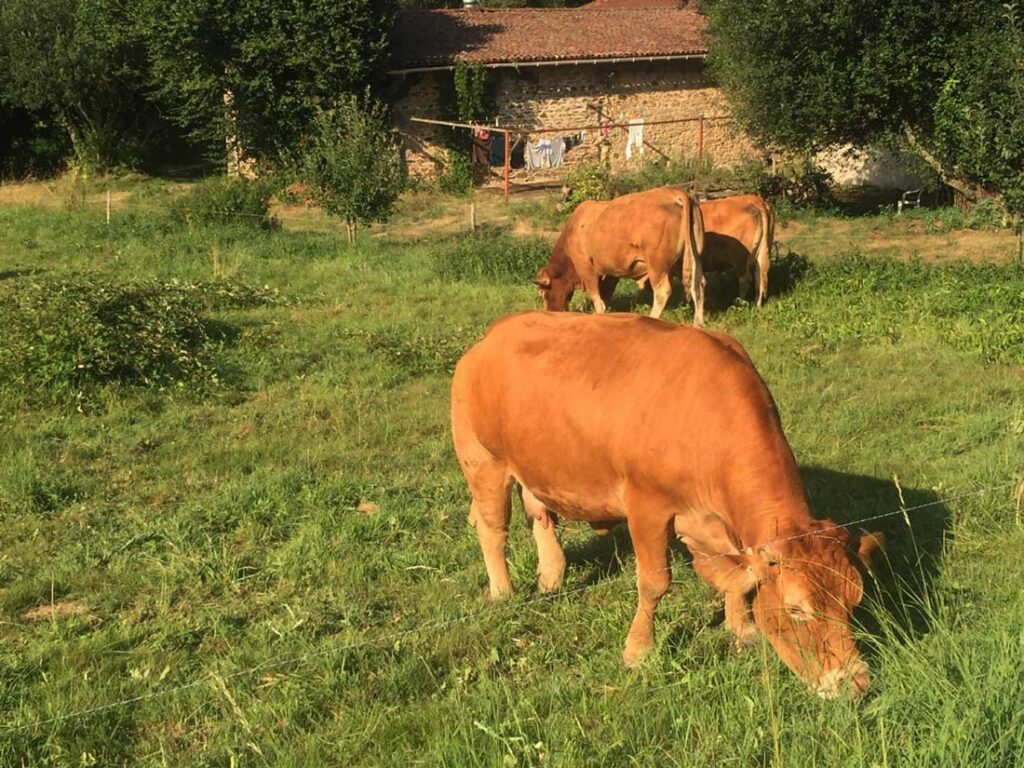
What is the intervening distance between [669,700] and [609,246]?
971 cm

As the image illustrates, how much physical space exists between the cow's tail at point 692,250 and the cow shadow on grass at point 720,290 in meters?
0.97

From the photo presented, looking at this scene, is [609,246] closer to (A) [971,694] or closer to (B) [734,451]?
(B) [734,451]

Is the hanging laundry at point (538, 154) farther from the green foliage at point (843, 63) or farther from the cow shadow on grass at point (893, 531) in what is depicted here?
the cow shadow on grass at point (893, 531)

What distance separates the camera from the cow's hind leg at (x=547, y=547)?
18.1ft

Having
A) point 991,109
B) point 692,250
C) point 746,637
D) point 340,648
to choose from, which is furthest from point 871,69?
point 340,648

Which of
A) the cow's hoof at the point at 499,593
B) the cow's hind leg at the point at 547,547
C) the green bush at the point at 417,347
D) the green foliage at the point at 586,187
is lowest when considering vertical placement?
the green foliage at the point at 586,187

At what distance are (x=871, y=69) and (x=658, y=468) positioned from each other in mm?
15650

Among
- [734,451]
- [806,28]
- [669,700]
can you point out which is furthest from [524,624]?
[806,28]

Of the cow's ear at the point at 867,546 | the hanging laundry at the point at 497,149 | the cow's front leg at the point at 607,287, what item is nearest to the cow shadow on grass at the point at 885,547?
the cow's ear at the point at 867,546

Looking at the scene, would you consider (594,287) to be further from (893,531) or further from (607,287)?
(893,531)

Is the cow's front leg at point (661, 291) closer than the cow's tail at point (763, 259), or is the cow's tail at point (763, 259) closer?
the cow's front leg at point (661, 291)

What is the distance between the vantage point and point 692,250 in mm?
12539

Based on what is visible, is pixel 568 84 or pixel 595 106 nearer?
pixel 568 84

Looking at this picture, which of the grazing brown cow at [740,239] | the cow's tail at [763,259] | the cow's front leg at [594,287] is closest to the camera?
the cow's tail at [763,259]
